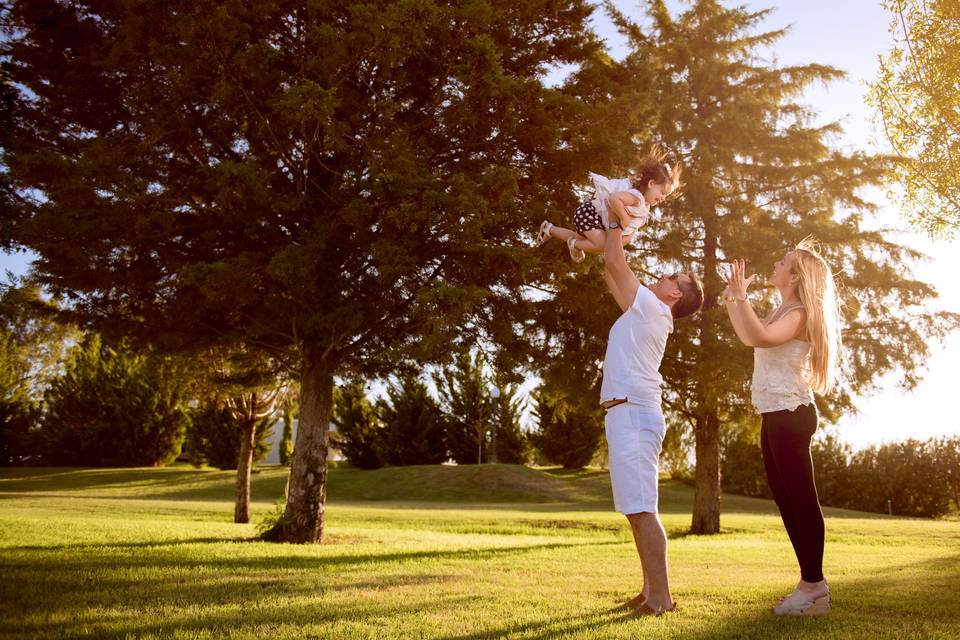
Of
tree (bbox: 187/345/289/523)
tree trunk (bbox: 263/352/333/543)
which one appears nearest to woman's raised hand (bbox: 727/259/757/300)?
tree trunk (bbox: 263/352/333/543)

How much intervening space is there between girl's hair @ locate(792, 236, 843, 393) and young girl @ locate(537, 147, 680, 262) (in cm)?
100

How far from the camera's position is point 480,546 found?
1216 cm

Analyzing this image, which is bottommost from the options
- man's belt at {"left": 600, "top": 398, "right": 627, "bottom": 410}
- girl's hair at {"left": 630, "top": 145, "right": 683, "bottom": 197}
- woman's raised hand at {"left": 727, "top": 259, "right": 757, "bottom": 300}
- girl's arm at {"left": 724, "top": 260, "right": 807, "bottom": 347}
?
man's belt at {"left": 600, "top": 398, "right": 627, "bottom": 410}

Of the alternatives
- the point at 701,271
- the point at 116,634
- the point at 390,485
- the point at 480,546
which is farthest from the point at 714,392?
the point at 390,485

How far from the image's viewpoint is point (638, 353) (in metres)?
4.54

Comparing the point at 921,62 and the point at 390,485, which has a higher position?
the point at 921,62

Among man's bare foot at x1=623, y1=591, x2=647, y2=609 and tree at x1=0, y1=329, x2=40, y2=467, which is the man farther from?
tree at x1=0, y1=329, x2=40, y2=467

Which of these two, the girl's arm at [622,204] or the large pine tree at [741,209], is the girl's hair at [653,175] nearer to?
the girl's arm at [622,204]

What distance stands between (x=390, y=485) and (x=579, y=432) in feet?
39.2

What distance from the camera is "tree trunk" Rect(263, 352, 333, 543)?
11.1 meters

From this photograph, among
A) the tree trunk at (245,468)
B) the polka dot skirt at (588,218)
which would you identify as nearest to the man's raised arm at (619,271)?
the polka dot skirt at (588,218)

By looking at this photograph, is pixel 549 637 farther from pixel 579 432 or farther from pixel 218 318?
pixel 579 432

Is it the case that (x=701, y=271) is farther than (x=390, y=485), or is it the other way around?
(x=390, y=485)

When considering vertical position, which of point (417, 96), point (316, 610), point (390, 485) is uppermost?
point (417, 96)
